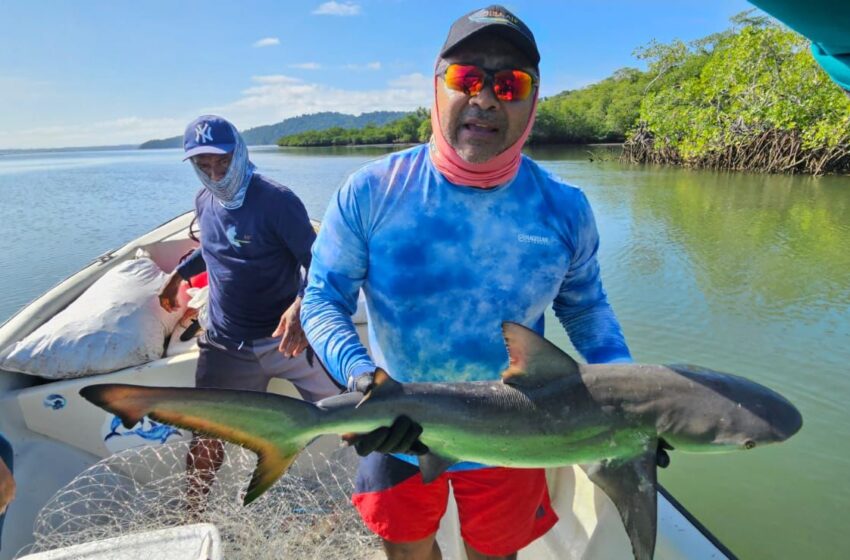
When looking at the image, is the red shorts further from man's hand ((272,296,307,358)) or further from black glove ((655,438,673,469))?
man's hand ((272,296,307,358))

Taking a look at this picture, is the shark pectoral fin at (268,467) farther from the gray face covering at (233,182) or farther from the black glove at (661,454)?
the gray face covering at (233,182)

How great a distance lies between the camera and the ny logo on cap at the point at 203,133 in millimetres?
3385

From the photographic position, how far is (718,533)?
14.8 feet

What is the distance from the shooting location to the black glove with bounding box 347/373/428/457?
64.7 inches

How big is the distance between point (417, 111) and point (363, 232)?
126934 mm

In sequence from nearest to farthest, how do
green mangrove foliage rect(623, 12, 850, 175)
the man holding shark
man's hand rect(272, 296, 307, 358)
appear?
1. the man holding shark
2. man's hand rect(272, 296, 307, 358)
3. green mangrove foliage rect(623, 12, 850, 175)

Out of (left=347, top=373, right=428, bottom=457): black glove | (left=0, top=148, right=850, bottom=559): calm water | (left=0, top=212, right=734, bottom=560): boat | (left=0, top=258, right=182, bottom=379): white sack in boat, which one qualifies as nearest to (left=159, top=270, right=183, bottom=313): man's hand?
(left=0, top=258, right=182, bottom=379): white sack in boat

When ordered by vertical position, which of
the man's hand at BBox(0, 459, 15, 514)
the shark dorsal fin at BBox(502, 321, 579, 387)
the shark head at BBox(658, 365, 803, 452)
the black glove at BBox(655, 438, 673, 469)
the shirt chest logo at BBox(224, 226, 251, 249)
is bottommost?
the man's hand at BBox(0, 459, 15, 514)

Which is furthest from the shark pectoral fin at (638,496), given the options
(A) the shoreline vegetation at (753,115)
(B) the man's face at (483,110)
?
(A) the shoreline vegetation at (753,115)

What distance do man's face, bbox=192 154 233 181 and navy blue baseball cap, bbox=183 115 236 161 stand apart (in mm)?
37

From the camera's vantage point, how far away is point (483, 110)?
1853 mm

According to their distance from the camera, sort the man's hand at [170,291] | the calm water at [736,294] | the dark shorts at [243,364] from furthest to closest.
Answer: the calm water at [736,294]
the man's hand at [170,291]
the dark shorts at [243,364]

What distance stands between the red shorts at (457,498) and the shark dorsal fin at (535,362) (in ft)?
1.99

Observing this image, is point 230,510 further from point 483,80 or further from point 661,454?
point 483,80
